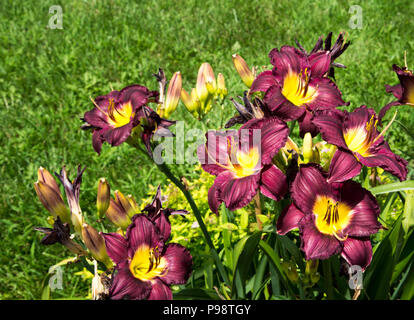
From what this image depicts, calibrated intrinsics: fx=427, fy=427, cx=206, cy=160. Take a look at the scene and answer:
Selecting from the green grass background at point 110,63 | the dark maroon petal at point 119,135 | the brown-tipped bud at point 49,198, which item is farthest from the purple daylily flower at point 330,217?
the green grass background at point 110,63

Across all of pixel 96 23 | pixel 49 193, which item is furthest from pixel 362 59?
pixel 49 193

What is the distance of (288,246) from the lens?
1.11 m

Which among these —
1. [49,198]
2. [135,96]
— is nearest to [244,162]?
[135,96]

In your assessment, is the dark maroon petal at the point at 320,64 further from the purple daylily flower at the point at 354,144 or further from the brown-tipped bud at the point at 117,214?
the brown-tipped bud at the point at 117,214

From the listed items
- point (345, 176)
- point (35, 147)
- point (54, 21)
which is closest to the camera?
point (345, 176)

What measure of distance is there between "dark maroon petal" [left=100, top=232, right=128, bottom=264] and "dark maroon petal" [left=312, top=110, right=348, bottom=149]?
1.82ft

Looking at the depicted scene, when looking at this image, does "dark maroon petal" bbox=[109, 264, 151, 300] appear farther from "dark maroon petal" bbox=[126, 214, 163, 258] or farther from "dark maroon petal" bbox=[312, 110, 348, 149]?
"dark maroon petal" bbox=[312, 110, 348, 149]

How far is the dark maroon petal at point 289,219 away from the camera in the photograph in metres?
0.99

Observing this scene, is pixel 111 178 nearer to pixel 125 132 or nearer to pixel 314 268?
pixel 125 132

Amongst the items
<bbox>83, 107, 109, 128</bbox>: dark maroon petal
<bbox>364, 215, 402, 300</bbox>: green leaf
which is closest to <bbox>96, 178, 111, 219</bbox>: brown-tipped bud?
<bbox>83, 107, 109, 128</bbox>: dark maroon petal

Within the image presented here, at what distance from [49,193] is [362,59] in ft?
9.15

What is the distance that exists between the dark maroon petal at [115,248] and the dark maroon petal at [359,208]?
1.77 feet

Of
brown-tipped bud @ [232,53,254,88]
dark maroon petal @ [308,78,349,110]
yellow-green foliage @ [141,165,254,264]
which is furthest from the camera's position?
yellow-green foliage @ [141,165,254,264]

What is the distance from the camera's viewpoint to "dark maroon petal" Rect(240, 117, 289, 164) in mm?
990
